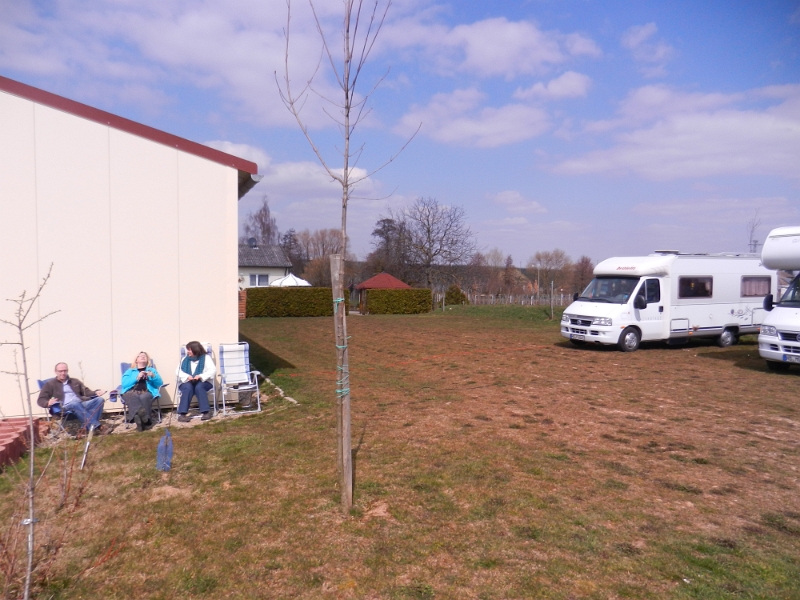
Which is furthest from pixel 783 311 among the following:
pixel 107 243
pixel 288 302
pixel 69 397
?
pixel 288 302

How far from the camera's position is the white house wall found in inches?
297

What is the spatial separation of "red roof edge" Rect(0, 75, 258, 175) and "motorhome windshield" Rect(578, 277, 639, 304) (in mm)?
9301

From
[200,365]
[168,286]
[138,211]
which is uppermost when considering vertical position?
[138,211]

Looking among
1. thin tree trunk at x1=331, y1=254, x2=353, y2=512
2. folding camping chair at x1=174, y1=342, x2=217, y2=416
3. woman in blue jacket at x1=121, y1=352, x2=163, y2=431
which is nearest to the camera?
thin tree trunk at x1=331, y1=254, x2=353, y2=512

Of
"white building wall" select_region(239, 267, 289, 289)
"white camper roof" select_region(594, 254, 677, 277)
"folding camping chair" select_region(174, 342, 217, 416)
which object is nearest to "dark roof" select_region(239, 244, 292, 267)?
"white building wall" select_region(239, 267, 289, 289)

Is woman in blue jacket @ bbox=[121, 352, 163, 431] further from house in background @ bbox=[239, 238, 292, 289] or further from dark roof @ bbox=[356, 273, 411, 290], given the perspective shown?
house in background @ bbox=[239, 238, 292, 289]

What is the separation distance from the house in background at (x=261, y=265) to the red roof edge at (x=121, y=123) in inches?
1236

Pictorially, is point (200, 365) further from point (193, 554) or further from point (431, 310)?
point (431, 310)

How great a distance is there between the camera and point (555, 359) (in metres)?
13.1

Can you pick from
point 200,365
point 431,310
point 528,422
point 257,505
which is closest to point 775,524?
point 528,422

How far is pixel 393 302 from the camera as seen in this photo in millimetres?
33219

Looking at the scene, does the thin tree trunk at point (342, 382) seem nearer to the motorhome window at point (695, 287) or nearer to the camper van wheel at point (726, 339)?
the motorhome window at point (695, 287)

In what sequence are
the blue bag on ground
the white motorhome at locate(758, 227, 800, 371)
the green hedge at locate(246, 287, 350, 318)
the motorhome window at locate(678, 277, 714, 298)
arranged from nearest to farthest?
1. the blue bag on ground
2. the white motorhome at locate(758, 227, 800, 371)
3. the motorhome window at locate(678, 277, 714, 298)
4. the green hedge at locate(246, 287, 350, 318)

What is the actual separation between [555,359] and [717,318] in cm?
538
